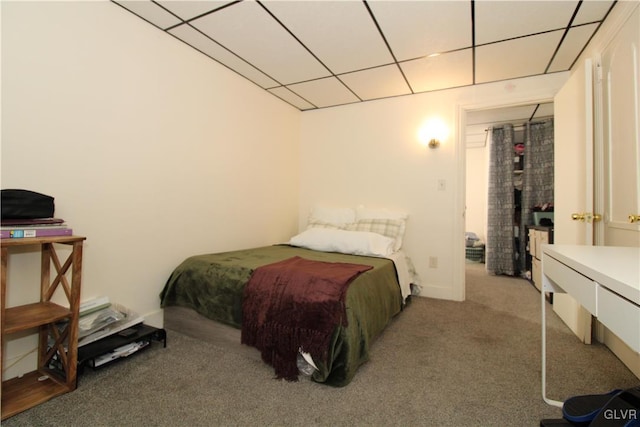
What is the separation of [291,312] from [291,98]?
258 centimetres

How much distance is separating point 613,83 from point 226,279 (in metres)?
2.68

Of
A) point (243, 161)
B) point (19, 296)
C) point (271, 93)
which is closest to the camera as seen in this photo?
point (19, 296)

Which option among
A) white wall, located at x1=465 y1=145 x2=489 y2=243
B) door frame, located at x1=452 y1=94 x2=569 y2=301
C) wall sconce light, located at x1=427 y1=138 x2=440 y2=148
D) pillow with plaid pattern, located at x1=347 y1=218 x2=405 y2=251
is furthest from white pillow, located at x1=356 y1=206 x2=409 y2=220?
white wall, located at x1=465 y1=145 x2=489 y2=243

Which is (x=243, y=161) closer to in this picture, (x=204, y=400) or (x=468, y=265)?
(x=204, y=400)

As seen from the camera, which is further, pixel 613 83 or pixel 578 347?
pixel 578 347

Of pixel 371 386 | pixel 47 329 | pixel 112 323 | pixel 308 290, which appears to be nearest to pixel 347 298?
pixel 308 290

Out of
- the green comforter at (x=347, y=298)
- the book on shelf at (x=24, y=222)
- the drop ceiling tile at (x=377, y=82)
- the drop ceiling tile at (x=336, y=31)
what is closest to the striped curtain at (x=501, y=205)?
the drop ceiling tile at (x=377, y=82)

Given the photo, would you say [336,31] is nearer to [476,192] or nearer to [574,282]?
[574,282]

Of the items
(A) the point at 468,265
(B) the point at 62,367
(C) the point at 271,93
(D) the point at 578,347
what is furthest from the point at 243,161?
(A) the point at 468,265

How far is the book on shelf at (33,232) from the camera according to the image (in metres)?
1.23

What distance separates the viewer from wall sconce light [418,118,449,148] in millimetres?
3027

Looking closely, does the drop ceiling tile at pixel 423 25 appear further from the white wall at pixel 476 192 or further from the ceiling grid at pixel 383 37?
the white wall at pixel 476 192

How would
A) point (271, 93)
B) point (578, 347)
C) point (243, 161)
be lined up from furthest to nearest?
1. point (271, 93)
2. point (243, 161)
3. point (578, 347)

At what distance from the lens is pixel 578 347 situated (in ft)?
6.28
